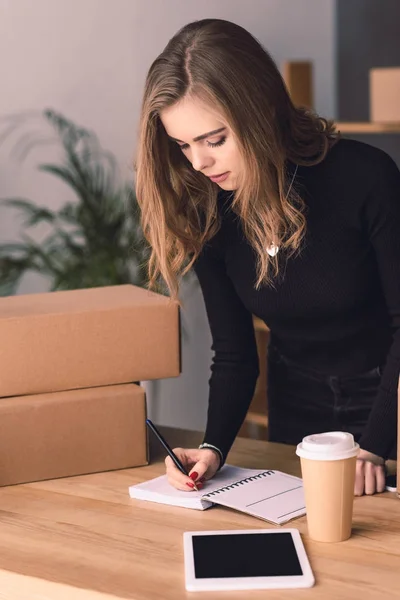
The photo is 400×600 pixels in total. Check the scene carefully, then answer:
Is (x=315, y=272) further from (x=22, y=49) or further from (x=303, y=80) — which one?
(x=303, y=80)

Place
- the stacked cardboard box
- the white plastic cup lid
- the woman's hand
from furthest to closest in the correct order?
the stacked cardboard box → the woman's hand → the white plastic cup lid

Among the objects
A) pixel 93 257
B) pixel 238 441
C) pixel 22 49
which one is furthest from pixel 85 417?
pixel 22 49

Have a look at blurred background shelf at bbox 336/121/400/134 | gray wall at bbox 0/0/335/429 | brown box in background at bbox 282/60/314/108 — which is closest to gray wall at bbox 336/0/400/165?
gray wall at bbox 0/0/335/429

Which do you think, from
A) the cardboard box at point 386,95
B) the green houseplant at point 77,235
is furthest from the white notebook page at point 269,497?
the cardboard box at point 386,95

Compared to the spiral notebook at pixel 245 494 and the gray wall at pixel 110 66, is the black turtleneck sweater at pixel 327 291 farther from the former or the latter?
the gray wall at pixel 110 66

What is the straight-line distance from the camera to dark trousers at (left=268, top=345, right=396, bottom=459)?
71.0 inches

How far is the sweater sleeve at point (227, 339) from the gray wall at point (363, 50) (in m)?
2.13

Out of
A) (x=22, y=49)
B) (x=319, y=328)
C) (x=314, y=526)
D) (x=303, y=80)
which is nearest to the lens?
(x=314, y=526)

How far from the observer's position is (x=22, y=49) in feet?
10.2

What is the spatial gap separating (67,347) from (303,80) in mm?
2314

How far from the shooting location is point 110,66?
3.36 m

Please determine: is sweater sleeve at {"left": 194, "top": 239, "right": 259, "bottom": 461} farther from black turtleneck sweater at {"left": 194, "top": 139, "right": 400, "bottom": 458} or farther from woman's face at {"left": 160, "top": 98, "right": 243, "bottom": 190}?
woman's face at {"left": 160, "top": 98, "right": 243, "bottom": 190}

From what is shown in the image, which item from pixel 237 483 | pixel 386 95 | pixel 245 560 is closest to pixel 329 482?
pixel 245 560

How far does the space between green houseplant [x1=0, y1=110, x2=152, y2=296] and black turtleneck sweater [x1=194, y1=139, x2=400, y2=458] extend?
4.23ft
